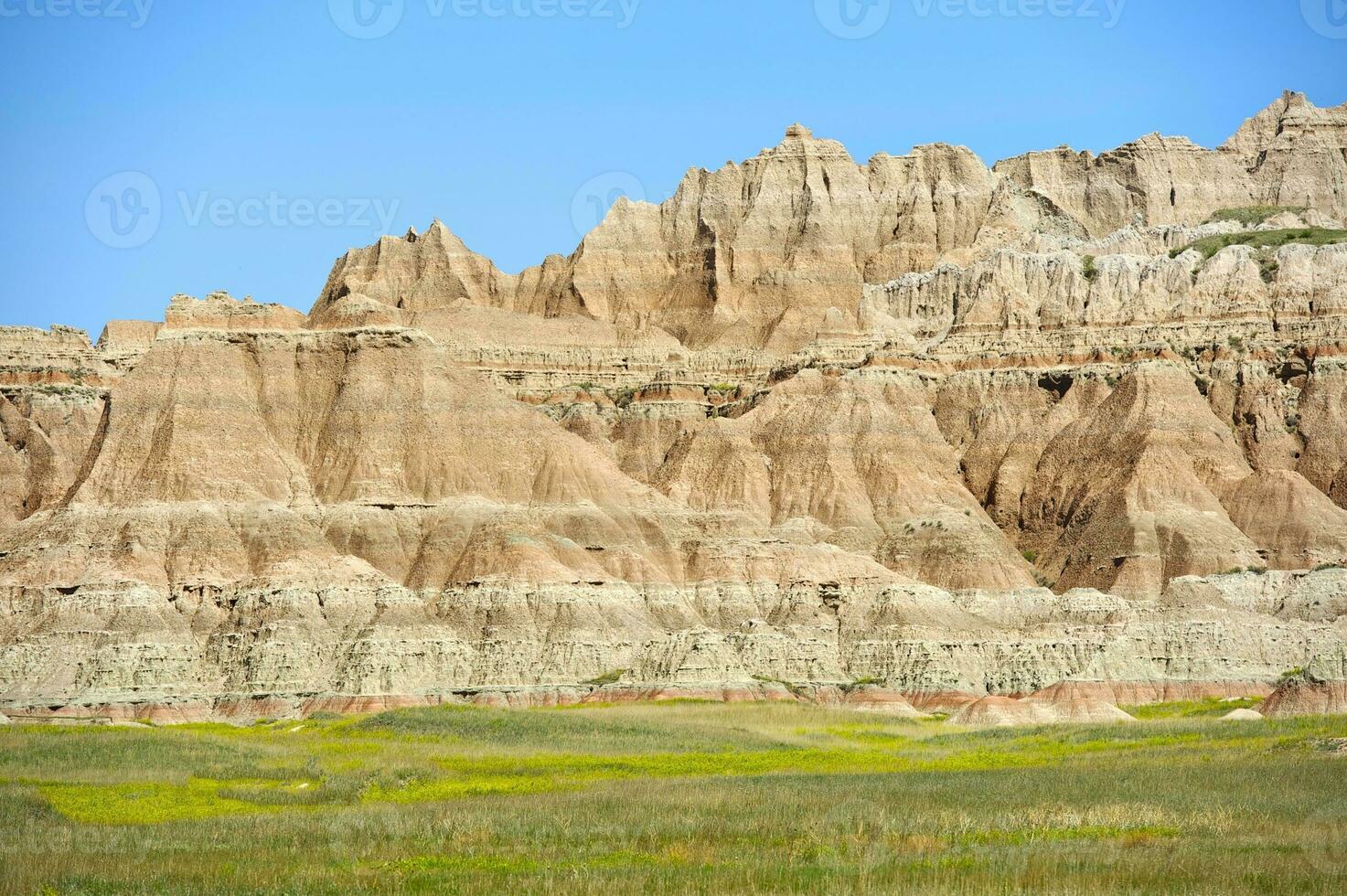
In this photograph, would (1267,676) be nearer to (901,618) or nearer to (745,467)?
(901,618)

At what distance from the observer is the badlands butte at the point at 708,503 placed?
4592 inches

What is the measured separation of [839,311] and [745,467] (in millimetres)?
36267

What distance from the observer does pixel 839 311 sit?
636ft

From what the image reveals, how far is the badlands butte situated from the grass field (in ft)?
65.6

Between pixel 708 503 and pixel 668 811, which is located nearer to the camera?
pixel 668 811

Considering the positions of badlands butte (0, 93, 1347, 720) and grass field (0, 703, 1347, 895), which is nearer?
grass field (0, 703, 1347, 895)

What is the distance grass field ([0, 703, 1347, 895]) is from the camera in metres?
47.5

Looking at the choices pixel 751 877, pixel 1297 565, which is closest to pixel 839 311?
pixel 1297 565

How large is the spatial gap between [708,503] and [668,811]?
327ft

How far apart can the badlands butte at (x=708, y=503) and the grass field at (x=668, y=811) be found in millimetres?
19995

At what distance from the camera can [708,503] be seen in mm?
159000

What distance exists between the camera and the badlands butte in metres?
117

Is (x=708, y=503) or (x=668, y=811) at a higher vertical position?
A: (x=708, y=503)

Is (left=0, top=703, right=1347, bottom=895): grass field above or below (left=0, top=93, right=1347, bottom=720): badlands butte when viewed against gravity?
below
